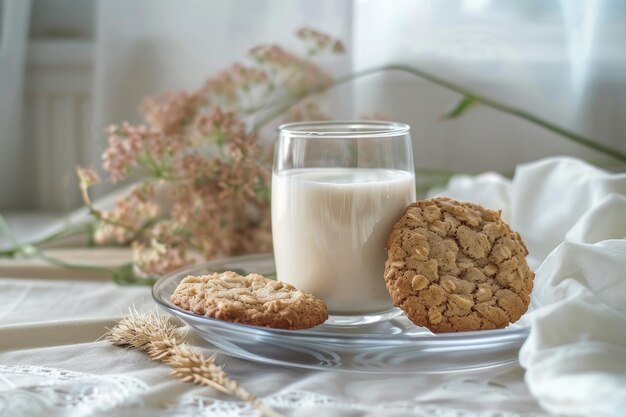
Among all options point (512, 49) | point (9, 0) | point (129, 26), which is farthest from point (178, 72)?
point (512, 49)

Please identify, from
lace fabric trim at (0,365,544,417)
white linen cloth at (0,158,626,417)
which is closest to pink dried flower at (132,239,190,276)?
white linen cloth at (0,158,626,417)

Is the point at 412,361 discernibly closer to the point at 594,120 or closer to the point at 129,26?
the point at 594,120

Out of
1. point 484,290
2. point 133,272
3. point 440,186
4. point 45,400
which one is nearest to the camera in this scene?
point 45,400

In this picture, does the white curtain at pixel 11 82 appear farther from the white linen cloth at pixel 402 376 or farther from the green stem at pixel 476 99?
the white linen cloth at pixel 402 376

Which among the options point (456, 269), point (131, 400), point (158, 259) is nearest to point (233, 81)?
point (158, 259)

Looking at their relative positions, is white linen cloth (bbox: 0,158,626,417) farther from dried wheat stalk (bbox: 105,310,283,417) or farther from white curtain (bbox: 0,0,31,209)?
white curtain (bbox: 0,0,31,209)

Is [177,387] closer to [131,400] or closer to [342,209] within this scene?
[131,400]
